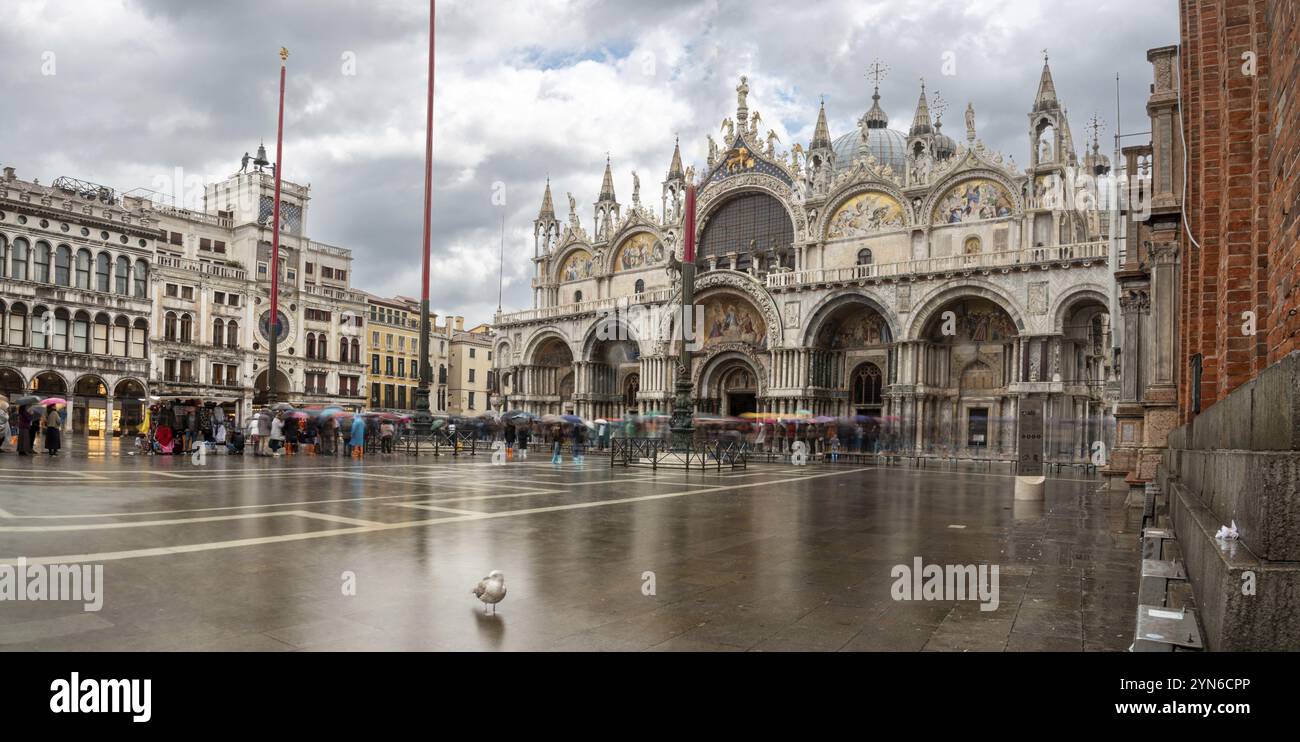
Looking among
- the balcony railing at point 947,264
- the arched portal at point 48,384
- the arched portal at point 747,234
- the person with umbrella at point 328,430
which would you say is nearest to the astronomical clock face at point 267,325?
the arched portal at point 48,384

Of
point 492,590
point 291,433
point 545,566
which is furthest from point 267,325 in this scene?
point 492,590

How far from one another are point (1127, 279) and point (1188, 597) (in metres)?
14.0

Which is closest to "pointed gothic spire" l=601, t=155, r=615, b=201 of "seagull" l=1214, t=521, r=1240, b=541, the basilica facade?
the basilica facade

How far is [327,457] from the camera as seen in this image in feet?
82.4

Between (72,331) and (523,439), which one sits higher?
(72,331)

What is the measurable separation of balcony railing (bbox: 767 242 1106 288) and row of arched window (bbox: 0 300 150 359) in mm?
36999

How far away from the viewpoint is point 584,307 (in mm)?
51312

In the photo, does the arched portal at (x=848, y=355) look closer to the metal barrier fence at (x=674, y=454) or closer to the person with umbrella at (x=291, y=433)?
the metal barrier fence at (x=674, y=454)

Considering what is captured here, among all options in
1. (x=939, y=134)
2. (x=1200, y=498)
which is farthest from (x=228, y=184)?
(x=1200, y=498)

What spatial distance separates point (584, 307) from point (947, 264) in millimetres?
23166

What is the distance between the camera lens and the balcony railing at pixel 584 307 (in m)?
46.7

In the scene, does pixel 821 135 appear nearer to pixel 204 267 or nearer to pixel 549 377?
pixel 549 377

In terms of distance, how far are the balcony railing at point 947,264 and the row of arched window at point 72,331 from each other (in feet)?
121

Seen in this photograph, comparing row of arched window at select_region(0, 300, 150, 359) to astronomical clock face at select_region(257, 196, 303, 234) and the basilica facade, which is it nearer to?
astronomical clock face at select_region(257, 196, 303, 234)
